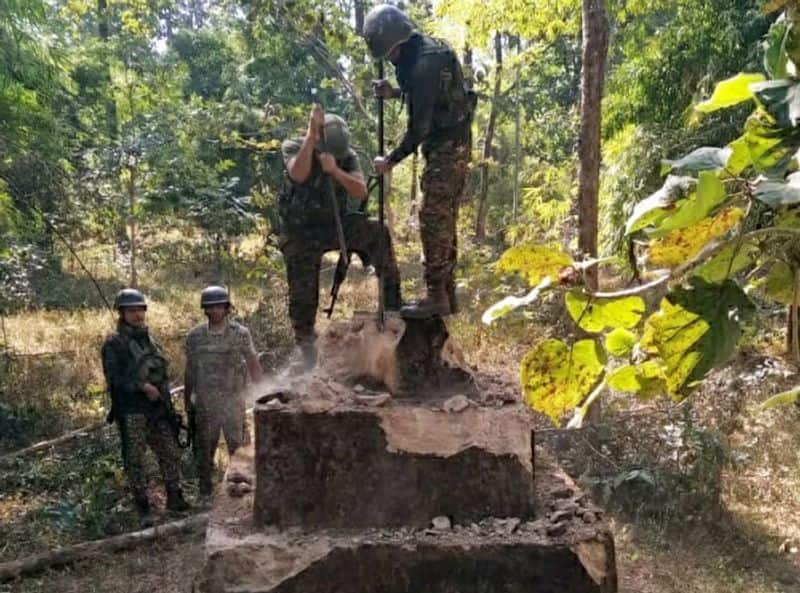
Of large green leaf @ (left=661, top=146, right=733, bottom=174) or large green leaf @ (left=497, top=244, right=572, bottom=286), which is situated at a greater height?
large green leaf @ (left=661, top=146, right=733, bottom=174)

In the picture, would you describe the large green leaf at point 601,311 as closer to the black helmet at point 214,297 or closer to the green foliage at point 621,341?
the green foliage at point 621,341

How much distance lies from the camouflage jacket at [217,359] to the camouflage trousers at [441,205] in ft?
8.70

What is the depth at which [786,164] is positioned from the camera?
2.59 feet

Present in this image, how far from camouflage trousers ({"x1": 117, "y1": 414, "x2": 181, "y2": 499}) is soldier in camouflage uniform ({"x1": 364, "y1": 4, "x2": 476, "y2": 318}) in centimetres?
293

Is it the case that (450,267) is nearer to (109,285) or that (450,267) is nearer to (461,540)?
(461,540)

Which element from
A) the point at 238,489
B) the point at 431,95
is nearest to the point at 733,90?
the point at 431,95

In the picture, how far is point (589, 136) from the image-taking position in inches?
245

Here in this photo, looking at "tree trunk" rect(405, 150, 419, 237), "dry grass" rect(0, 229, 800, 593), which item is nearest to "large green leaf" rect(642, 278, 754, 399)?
"dry grass" rect(0, 229, 800, 593)

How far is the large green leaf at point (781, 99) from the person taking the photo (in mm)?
720

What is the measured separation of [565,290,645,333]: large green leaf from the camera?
99 centimetres

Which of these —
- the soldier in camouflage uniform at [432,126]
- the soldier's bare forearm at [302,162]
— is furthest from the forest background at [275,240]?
the soldier's bare forearm at [302,162]

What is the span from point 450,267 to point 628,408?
426cm

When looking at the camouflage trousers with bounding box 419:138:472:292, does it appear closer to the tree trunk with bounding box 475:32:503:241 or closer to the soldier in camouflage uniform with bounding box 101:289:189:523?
the soldier in camouflage uniform with bounding box 101:289:189:523

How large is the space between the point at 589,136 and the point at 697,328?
223 inches
